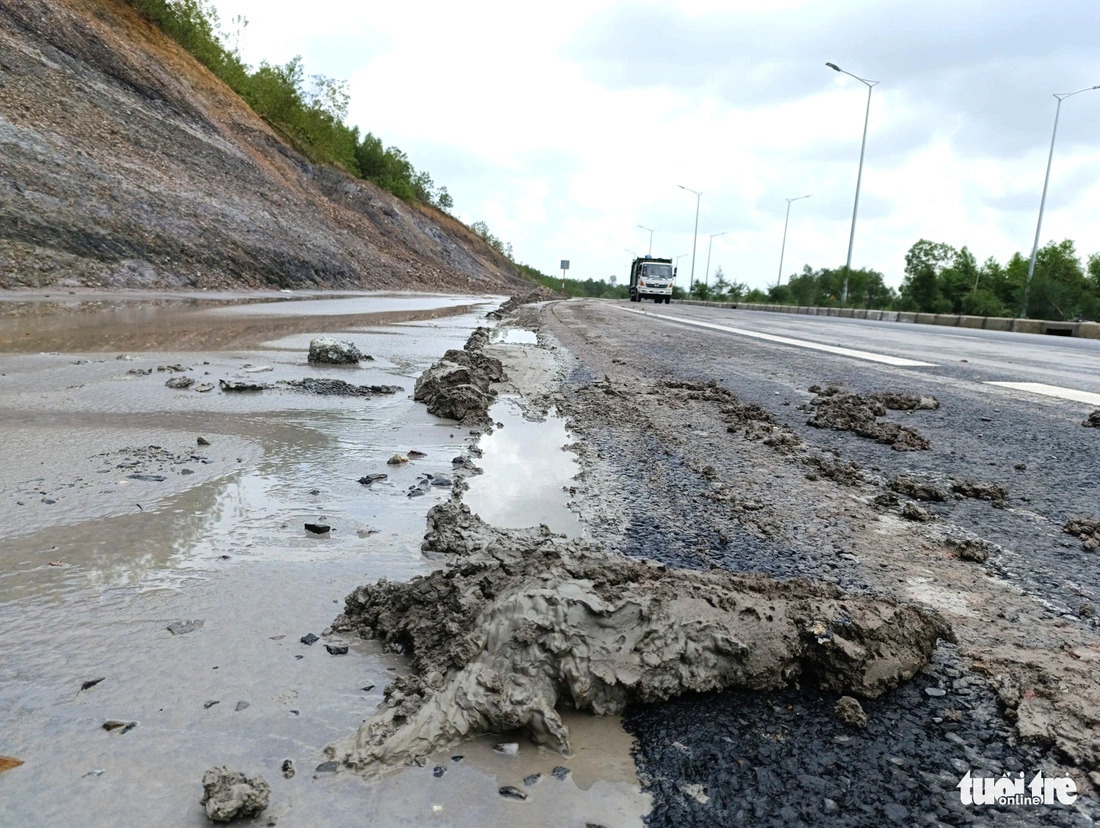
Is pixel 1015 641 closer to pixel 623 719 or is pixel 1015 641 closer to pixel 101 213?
pixel 623 719

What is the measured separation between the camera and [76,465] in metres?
2.76

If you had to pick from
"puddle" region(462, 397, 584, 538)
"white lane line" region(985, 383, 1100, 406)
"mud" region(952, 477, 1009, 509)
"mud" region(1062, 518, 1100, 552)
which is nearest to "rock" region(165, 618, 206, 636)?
"puddle" region(462, 397, 584, 538)

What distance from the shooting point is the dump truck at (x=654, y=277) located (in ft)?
126

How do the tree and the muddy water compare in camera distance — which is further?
the tree

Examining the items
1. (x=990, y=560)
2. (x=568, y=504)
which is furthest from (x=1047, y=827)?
(x=568, y=504)

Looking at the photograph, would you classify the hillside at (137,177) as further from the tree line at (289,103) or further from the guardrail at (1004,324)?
the guardrail at (1004,324)

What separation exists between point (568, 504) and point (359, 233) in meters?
33.7

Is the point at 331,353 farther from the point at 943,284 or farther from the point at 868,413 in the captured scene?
the point at 943,284

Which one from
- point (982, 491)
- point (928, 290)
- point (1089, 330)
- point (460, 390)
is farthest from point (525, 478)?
point (928, 290)

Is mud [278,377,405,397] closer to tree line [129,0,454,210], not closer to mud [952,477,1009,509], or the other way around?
mud [952,477,1009,509]

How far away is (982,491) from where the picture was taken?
258 centimetres

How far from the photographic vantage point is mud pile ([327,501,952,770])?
4.42 ft

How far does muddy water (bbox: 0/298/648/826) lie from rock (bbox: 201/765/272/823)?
3 centimetres

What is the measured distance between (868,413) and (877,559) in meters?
2.22
